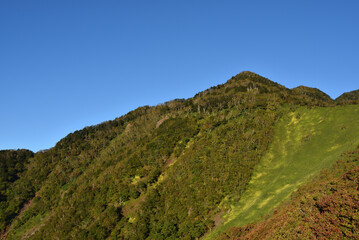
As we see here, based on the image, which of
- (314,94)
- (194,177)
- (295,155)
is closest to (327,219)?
(295,155)

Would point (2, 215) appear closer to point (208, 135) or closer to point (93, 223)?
point (93, 223)

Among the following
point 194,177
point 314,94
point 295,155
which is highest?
point 314,94

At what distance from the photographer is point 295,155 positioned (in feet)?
199

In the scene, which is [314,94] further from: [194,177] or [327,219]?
[327,219]

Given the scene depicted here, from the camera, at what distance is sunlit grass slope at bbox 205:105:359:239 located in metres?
42.6

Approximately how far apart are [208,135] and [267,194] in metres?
45.1

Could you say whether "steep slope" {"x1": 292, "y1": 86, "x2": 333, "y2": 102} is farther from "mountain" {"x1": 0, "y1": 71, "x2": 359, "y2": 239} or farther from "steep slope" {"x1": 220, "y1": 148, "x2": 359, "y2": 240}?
"steep slope" {"x1": 220, "y1": 148, "x2": 359, "y2": 240}

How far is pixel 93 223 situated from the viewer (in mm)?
74438

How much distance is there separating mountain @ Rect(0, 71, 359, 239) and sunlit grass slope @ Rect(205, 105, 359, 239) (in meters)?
0.32

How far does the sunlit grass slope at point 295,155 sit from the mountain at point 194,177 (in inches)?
12.8

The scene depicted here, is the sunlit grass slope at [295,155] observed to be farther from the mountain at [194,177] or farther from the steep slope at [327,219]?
the steep slope at [327,219]

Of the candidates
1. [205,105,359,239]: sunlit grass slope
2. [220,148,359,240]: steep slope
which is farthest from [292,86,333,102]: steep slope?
[220,148,359,240]: steep slope

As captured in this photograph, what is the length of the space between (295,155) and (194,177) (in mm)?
29273

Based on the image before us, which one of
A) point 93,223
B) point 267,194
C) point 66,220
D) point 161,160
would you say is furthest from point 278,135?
point 66,220
